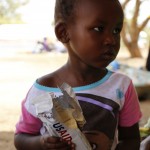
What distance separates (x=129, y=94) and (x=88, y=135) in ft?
0.63

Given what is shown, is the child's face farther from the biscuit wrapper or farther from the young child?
the biscuit wrapper

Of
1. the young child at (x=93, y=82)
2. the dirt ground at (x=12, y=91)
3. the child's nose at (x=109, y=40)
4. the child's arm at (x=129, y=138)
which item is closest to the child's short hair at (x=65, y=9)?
the young child at (x=93, y=82)

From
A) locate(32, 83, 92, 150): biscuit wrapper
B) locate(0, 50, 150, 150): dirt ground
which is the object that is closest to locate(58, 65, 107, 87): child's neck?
locate(32, 83, 92, 150): biscuit wrapper

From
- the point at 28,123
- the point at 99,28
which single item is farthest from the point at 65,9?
the point at 28,123

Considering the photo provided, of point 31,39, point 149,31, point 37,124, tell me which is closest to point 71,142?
point 37,124

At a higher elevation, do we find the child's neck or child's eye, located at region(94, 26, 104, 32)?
child's eye, located at region(94, 26, 104, 32)

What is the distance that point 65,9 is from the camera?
99 centimetres

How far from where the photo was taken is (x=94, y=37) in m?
0.92

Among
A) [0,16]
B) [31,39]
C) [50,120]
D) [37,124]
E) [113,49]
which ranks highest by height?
[113,49]

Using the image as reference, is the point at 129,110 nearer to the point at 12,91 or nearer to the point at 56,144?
the point at 56,144

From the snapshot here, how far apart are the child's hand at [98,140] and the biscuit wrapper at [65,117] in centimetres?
8

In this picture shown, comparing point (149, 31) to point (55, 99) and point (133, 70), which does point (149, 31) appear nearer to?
point (133, 70)

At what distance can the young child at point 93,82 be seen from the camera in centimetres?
93

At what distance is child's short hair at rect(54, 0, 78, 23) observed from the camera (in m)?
0.97
